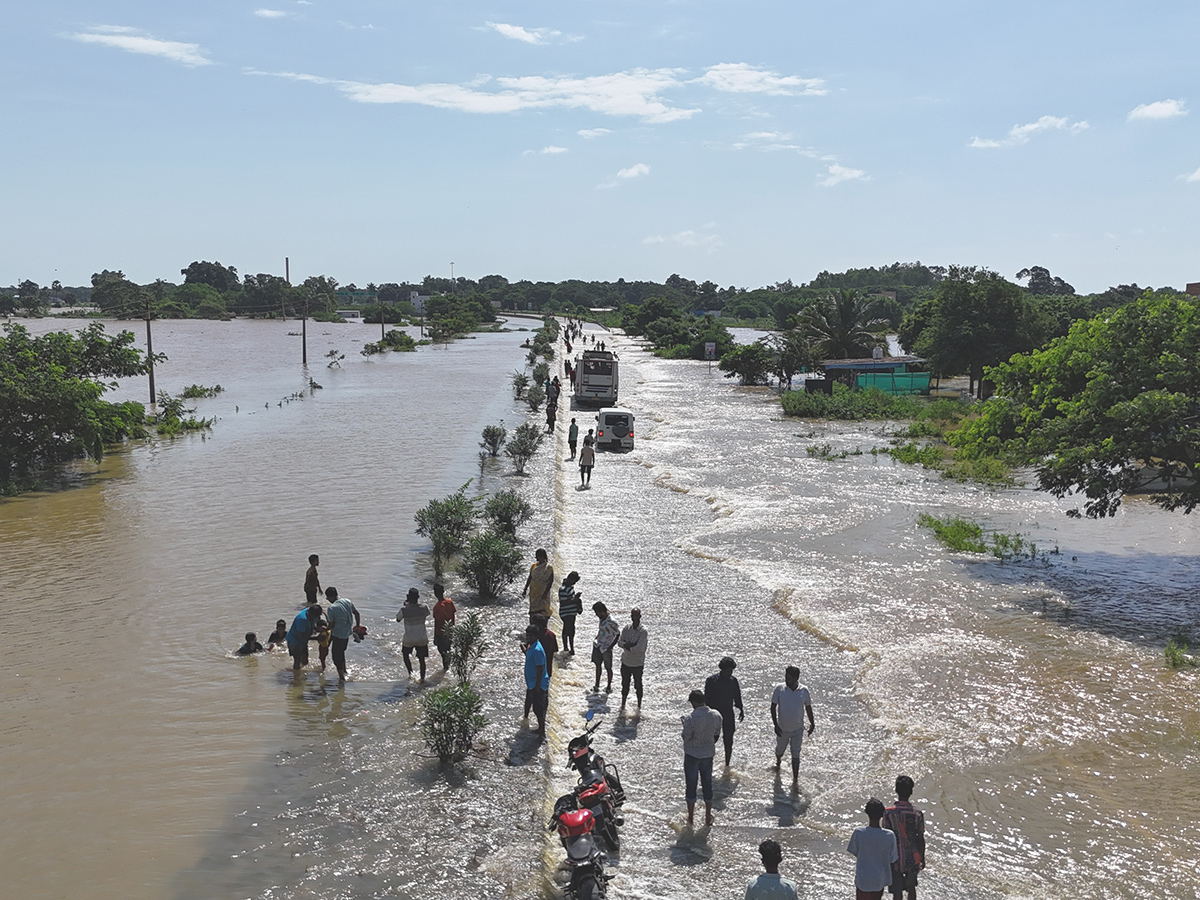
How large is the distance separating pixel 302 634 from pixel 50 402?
689 inches

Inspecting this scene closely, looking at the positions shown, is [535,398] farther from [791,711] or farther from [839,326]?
[791,711]

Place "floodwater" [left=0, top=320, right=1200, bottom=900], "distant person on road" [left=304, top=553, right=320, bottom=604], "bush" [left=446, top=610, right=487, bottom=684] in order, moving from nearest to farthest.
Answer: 1. "floodwater" [left=0, top=320, right=1200, bottom=900]
2. "bush" [left=446, top=610, right=487, bottom=684]
3. "distant person on road" [left=304, top=553, right=320, bottom=604]

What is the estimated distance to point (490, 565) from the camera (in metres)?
15.8

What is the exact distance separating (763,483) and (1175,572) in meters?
10.9

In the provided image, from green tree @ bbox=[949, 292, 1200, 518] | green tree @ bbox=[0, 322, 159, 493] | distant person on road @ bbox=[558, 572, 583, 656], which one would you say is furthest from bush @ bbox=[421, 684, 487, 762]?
green tree @ bbox=[0, 322, 159, 493]

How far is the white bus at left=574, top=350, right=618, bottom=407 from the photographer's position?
4300 centimetres

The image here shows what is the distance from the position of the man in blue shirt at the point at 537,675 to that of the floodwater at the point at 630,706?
1.25ft

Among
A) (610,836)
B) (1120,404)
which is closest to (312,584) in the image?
(610,836)

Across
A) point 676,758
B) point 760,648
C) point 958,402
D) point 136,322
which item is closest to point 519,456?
point 760,648

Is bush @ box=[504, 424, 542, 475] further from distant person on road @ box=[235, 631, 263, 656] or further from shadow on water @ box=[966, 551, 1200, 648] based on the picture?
distant person on road @ box=[235, 631, 263, 656]

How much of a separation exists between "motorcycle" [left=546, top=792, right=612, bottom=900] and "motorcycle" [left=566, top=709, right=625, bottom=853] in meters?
0.34

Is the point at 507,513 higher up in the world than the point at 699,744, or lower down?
higher up

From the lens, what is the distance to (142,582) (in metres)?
17.4

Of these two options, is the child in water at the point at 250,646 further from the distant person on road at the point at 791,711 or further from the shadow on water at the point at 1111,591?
the shadow on water at the point at 1111,591
